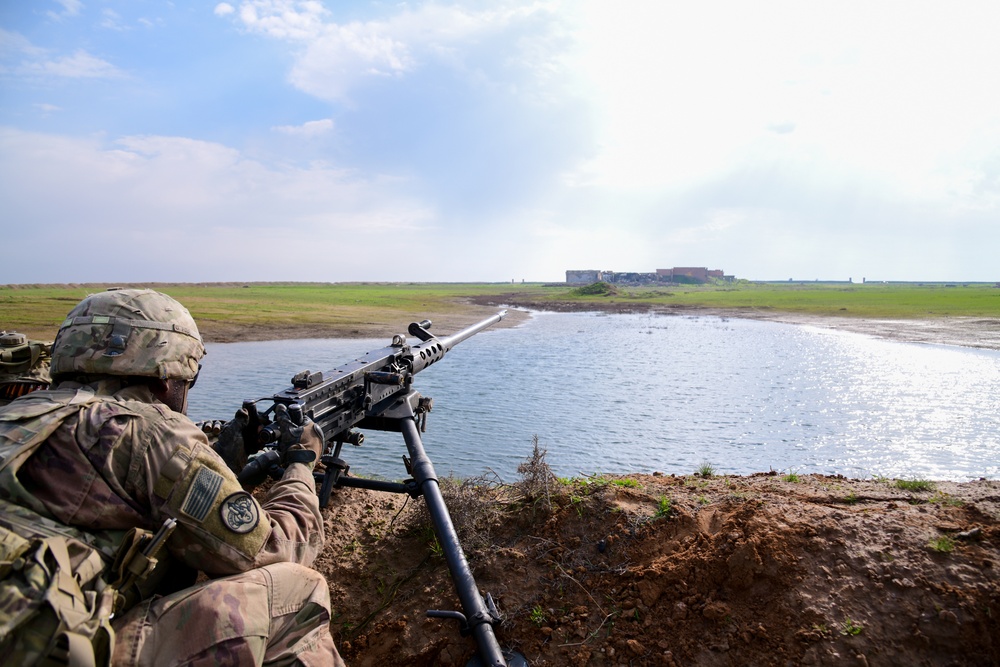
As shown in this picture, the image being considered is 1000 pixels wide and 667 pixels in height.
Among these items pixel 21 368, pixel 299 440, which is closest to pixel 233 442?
pixel 299 440

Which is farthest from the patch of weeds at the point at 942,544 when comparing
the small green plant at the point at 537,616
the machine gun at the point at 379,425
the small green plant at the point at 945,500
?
the machine gun at the point at 379,425

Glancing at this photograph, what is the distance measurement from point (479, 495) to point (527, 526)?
58 cm

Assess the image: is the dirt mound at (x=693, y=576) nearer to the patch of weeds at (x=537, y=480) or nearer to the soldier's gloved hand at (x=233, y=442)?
the patch of weeds at (x=537, y=480)

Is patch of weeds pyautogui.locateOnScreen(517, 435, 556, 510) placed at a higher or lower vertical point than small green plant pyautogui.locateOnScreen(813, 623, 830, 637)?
higher

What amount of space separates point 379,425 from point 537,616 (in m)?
2.16

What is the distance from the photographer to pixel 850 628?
3643 millimetres

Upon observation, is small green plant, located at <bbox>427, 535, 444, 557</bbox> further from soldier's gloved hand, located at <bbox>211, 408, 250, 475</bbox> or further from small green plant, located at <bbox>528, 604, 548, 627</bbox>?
soldier's gloved hand, located at <bbox>211, 408, 250, 475</bbox>

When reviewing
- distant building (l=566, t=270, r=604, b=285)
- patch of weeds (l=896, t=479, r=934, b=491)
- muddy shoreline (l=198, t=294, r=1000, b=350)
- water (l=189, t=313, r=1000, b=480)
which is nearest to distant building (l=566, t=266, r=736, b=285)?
distant building (l=566, t=270, r=604, b=285)

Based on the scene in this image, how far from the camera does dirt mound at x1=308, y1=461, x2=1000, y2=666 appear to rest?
3664 millimetres

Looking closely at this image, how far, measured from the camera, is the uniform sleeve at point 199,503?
8.52ft

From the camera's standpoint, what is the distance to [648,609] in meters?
4.01

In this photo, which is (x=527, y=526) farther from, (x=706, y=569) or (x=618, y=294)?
(x=618, y=294)

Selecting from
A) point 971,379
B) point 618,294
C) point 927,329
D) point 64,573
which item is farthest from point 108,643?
point 618,294

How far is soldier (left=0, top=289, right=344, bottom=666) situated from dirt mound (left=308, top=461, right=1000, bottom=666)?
1502mm
